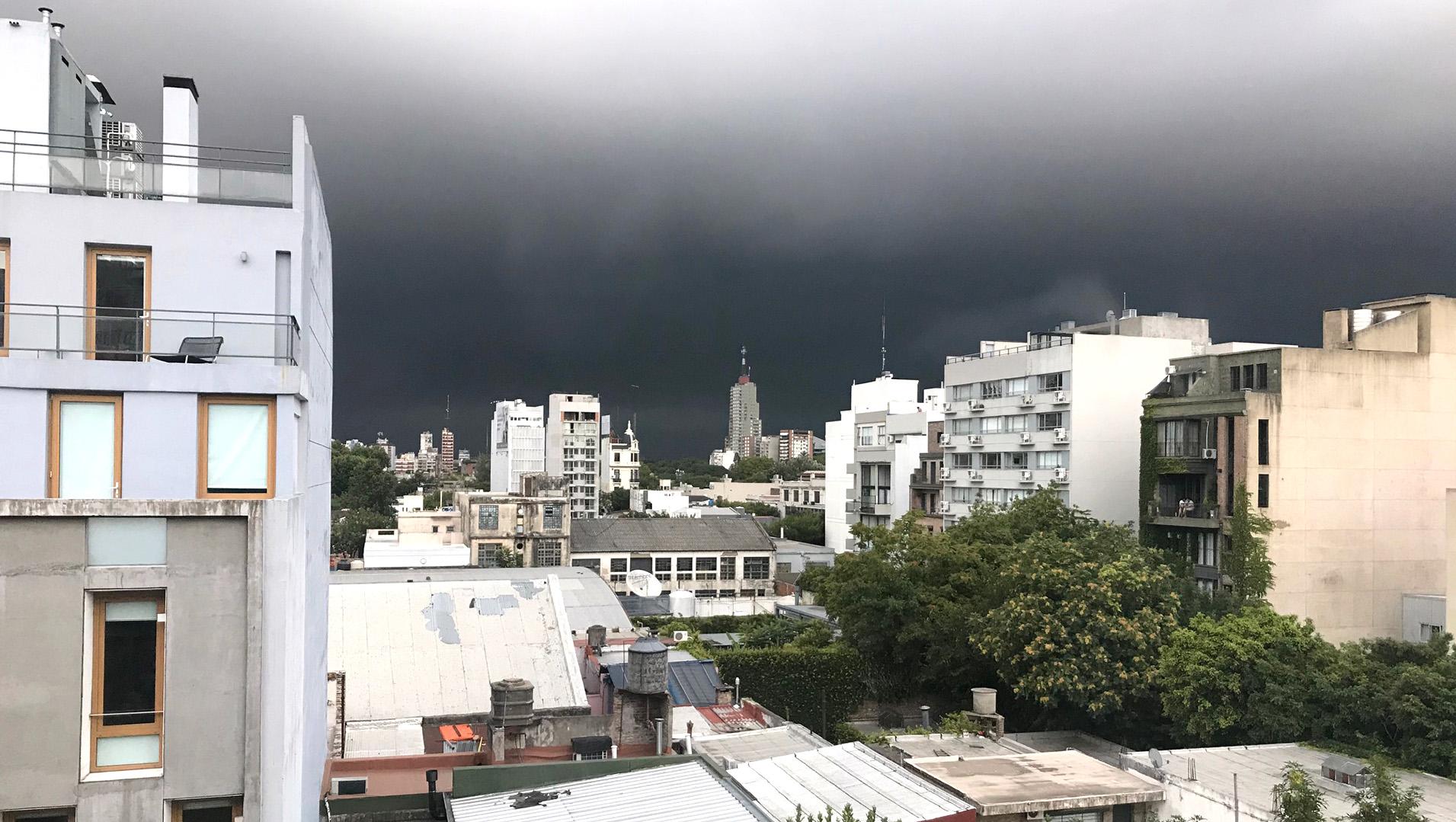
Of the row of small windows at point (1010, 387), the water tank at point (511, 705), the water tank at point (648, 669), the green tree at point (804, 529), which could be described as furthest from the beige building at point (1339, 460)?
the green tree at point (804, 529)

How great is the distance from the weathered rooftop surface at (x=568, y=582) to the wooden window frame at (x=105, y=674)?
25.5m

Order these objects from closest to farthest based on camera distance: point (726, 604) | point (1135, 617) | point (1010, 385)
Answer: point (1135, 617)
point (1010, 385)
point (726, 604)

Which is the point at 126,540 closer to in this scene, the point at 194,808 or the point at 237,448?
the point at 237,448

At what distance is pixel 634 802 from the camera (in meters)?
20.5

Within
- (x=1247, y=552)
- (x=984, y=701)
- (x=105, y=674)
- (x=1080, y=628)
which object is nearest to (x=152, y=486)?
(x=105, y=674)

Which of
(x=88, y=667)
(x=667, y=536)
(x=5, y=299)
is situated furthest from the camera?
(x=667, y=536)

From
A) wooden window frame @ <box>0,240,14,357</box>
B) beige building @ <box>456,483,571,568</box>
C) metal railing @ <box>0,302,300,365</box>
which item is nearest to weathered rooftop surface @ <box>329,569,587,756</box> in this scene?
metal railing @ <box>0,302,300,365</box>

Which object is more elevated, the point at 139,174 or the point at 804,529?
the point at 139,174

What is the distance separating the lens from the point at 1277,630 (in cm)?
3362

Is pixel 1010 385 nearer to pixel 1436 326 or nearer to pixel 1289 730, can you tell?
pixel 1436 326

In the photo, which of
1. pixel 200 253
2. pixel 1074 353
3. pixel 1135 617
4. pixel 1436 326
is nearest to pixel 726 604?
pixel 1074 353

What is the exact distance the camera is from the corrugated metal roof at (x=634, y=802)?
774 inches

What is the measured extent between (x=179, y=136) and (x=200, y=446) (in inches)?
198

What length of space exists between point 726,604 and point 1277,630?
143ft
